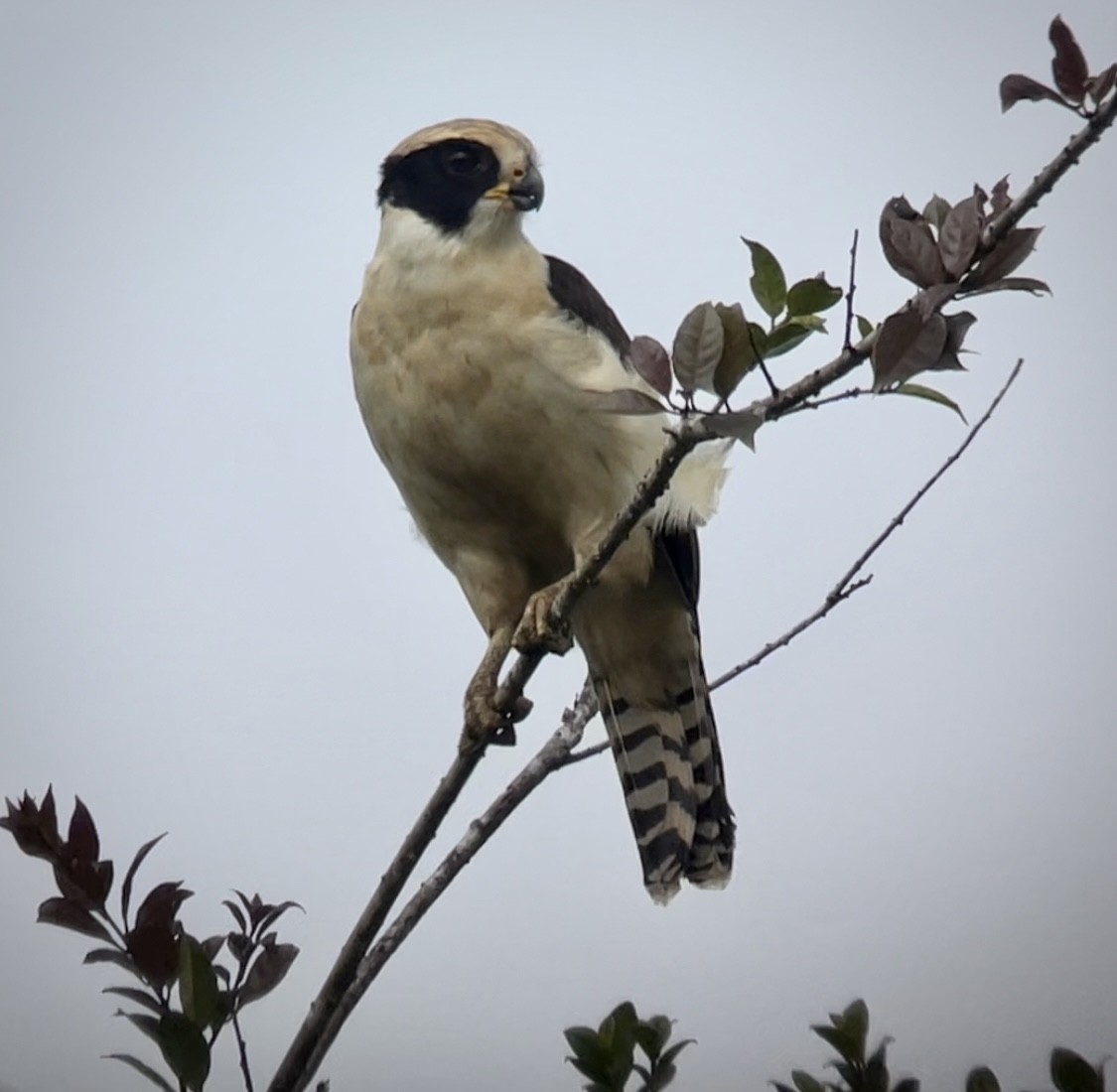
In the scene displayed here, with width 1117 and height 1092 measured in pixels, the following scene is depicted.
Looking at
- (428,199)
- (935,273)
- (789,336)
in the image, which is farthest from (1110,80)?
(428,199)

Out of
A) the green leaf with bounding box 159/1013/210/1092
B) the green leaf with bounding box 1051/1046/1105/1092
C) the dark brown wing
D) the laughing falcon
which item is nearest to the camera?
the green leaf with bounding box 1051/1046/1105/1092

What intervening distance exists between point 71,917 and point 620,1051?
82 cm

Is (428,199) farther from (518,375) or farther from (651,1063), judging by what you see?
(651,1063)

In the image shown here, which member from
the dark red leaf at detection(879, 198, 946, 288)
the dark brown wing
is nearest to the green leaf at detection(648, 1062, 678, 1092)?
the dark red leaf at detection(879, 198, 946, 288)

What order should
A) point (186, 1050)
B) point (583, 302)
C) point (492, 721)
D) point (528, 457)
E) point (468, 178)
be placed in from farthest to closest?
point (468, 178) → point (583, 302) → point (528, 457) → point (492, 721) → point (186, 1050)

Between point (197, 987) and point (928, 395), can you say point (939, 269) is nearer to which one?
point (928, 395)

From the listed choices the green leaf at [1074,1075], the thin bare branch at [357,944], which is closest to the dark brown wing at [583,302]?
the thin bare branch at [357,944]

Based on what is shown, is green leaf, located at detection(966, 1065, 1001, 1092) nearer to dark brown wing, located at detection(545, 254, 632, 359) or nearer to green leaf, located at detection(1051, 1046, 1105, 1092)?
green leaf, located at detection(1051, 1046, 1105, 1092)

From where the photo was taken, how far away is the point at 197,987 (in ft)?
7.52

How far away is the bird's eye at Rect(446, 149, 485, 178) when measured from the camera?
3.75 meters

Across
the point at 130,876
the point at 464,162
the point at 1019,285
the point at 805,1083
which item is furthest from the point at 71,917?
the point at 464,162

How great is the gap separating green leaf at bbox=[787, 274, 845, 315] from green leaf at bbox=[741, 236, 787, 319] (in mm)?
14

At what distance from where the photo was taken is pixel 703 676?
4059mm

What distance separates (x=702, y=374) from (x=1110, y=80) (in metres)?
0.63
